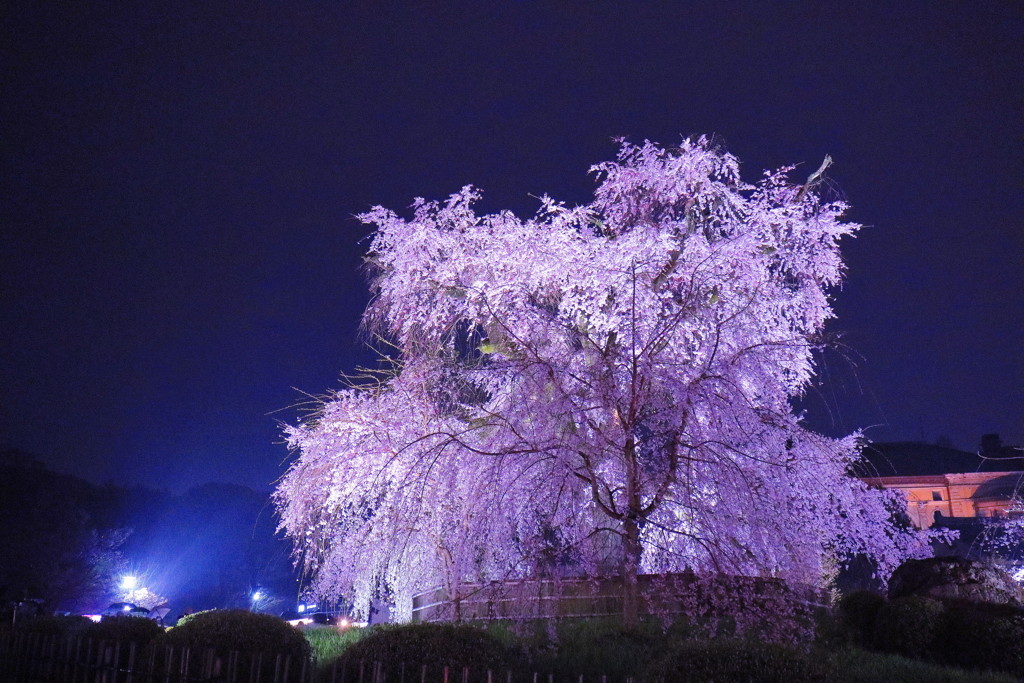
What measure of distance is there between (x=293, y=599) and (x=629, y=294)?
48.5 metres

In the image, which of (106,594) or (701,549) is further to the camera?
(106,594)

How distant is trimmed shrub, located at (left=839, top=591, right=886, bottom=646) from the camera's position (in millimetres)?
12922

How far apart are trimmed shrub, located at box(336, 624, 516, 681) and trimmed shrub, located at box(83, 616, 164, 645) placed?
4319 mm

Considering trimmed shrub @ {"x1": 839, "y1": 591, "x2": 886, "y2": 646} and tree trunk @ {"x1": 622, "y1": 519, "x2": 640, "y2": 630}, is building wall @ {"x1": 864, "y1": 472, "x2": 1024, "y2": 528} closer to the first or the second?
trimmed shrub @ {"x1": 839, "y1": 591, "x2": 886, "y2": 646}

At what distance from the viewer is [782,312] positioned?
1298 cm

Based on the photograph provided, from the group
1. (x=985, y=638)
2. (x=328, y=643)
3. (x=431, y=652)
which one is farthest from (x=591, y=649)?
(x=985, y=638)

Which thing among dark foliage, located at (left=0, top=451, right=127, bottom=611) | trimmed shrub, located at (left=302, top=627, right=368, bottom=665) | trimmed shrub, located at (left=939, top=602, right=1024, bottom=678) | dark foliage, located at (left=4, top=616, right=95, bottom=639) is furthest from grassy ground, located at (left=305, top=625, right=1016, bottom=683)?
dark foliage, located at (left=0, top=451, right=127, bottom=611)

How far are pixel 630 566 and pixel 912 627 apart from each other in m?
5.20

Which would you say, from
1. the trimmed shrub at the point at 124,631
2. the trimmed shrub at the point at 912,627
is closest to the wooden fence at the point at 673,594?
the trimmed shrub at the point at 912,627

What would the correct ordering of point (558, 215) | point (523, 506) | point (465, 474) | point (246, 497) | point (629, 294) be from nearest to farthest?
point (523, 506) < point (465, 474) < point (629, 294) < point (558, 215) < point (246, 497)

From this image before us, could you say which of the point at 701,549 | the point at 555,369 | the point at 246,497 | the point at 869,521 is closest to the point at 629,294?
the point at 555,369

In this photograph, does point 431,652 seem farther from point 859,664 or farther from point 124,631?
point 859,664

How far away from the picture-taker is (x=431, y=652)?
8.34 meters

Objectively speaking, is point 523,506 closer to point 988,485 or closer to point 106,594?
point 106,594
